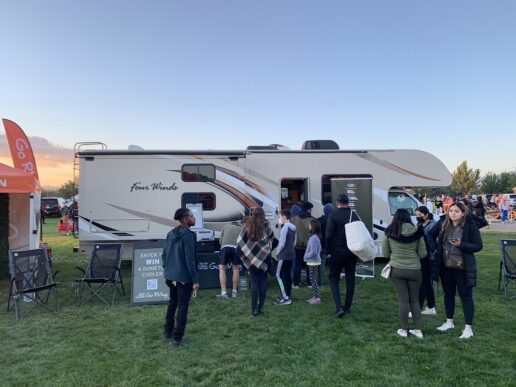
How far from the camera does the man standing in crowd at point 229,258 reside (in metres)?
6.71

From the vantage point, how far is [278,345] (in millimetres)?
4469

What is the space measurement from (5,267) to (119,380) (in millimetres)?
6263

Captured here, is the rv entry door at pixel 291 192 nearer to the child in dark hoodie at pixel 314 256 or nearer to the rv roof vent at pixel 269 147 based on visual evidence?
the rv roof vent at pixel 269 147

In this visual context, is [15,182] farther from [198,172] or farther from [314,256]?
[314,256]

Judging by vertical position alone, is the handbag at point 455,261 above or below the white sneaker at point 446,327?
above

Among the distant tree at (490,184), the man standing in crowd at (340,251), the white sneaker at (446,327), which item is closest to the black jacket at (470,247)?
the white sneaker at (446,327)

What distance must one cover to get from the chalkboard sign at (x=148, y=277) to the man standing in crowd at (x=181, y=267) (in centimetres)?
183

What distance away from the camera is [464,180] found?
52.2 meters

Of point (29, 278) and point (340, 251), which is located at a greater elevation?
point (340, 251)

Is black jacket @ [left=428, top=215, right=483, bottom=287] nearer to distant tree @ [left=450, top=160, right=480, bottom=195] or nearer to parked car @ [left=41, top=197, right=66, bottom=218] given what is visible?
parked car @ [left=41, top=197, right=66, bottom=218]

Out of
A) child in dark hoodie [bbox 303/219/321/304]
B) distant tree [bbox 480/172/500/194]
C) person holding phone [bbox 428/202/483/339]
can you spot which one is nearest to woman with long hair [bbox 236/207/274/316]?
child in dark hoodie [bbox 303/219/321/304]

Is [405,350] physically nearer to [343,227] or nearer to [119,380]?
[343,227]

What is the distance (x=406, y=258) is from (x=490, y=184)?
5657 centimetres

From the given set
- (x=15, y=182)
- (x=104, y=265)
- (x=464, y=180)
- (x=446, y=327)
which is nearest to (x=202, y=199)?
(x=104, y=265)
